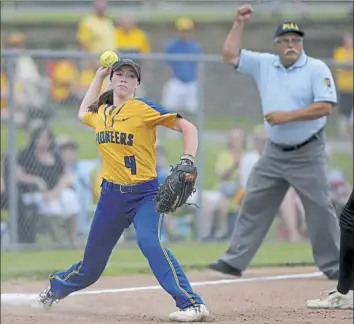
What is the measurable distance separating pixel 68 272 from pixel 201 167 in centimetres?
513

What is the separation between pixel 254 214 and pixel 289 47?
1501 millimetres

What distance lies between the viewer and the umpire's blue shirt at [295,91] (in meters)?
8.76

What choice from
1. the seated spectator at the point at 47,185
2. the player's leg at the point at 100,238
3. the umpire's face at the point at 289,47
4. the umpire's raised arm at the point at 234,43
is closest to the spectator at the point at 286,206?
the seated spectator at the point at 47,185

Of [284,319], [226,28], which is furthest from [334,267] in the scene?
[226,28]

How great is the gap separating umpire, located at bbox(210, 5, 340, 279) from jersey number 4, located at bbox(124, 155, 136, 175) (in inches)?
81.8

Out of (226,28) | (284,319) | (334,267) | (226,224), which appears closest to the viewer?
(284,319)

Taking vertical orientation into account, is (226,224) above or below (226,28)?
below

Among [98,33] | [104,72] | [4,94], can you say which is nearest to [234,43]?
[104,72]

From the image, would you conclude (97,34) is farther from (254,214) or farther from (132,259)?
(254,214)

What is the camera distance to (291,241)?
480 inches

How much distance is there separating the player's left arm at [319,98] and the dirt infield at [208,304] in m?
1.44

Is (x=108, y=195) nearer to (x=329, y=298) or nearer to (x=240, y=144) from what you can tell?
(x=329, y=298)

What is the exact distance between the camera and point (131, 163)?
6.96 metres

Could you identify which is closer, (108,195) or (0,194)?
(108,195)
